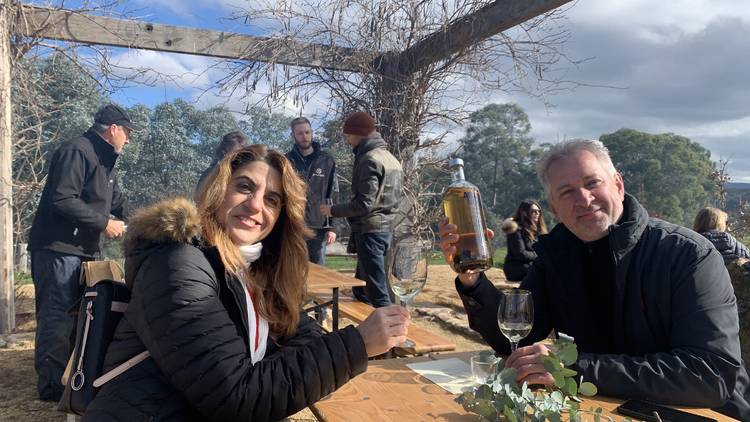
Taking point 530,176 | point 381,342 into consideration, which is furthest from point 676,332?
point 530,176

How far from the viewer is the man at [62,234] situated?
132 inches

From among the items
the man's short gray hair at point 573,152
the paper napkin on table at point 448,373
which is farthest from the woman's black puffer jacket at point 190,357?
the man's short gray hair at point 573,152

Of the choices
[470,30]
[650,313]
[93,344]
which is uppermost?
[470,30]

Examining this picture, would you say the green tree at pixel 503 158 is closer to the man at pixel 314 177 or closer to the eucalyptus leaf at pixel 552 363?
the man at pixel 314 177

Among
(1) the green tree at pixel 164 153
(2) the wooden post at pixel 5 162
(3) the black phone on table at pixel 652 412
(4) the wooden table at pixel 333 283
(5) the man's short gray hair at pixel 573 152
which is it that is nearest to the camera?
(3) the black phone on table at pixel 652 412

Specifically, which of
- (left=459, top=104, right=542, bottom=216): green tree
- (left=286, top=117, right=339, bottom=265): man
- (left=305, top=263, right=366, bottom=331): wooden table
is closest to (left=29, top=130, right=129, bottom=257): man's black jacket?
(left=305, top=263, right=366, bottom=331): wooden table

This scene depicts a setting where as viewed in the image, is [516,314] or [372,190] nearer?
[516,314]

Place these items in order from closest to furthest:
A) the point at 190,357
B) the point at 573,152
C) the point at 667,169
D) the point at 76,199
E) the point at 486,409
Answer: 1. the point at 486,409
2. the point at 190,357
3. the point at 573,152
4. the point at 76,199
5. the point at 667,169

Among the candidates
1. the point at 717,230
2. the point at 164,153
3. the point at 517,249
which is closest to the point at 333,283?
the point at 517,249

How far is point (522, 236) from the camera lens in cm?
603

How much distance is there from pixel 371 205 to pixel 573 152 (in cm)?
270

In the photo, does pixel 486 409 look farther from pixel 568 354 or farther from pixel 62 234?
pixel 62 234

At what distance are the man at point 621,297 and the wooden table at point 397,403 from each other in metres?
0.10

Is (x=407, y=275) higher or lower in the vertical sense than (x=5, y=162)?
lower
